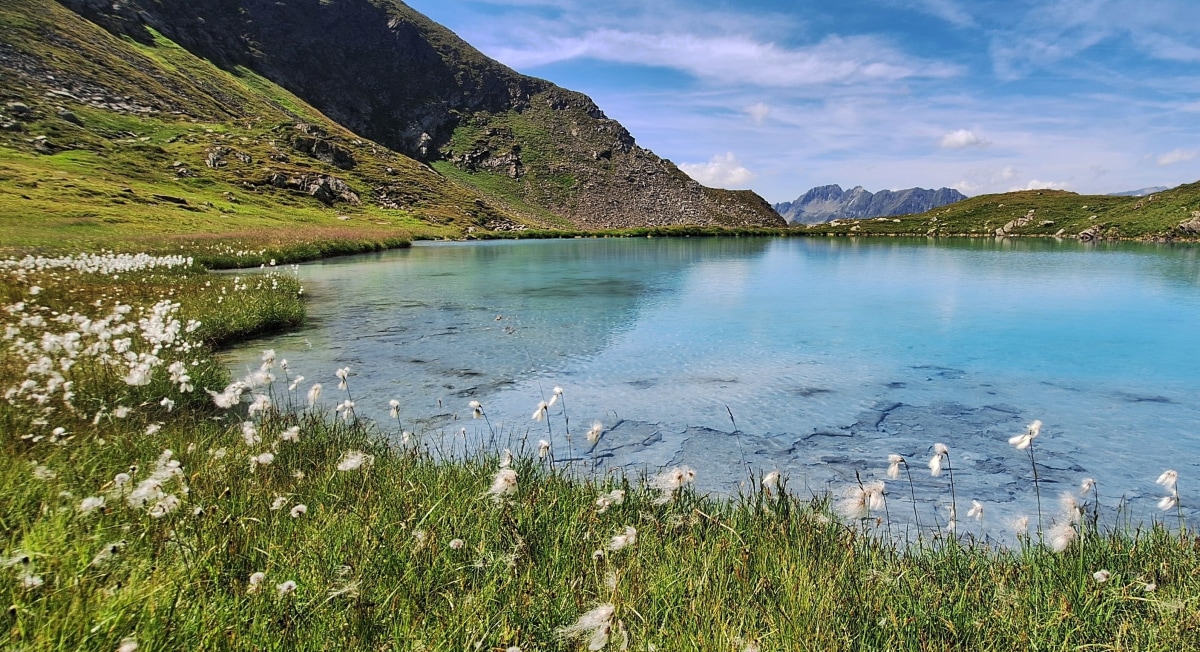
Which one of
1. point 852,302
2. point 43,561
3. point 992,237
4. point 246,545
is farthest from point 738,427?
point 992,237

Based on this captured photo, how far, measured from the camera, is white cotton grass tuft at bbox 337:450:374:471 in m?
4.53

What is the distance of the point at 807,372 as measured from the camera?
49.0ft

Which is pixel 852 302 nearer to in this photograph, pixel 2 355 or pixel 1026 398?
pixel 1026 398

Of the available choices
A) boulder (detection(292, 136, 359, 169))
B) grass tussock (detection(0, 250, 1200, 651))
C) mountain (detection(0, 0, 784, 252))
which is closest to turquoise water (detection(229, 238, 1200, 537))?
grass tussock (detection(0, 250, 1200, 651))

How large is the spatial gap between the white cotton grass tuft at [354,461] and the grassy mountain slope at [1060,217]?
113220 mm

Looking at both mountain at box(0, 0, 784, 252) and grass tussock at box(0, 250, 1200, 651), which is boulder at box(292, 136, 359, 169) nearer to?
mountain at box(0, 0, 784, 252)

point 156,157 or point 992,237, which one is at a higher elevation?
point 156,157

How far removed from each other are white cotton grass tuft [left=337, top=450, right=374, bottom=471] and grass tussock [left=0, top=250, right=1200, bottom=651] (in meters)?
0.08

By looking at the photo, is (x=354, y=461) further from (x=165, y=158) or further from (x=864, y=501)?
(x=165, y=158)

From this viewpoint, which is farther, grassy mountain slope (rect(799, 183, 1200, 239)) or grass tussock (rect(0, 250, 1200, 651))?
grassy mountain slope (rect(799, 183, 1200, 239))

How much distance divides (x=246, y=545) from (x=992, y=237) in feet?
440

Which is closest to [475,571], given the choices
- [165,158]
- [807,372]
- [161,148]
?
[807,372]

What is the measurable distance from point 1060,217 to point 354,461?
483ft

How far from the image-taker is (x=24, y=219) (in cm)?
5000
